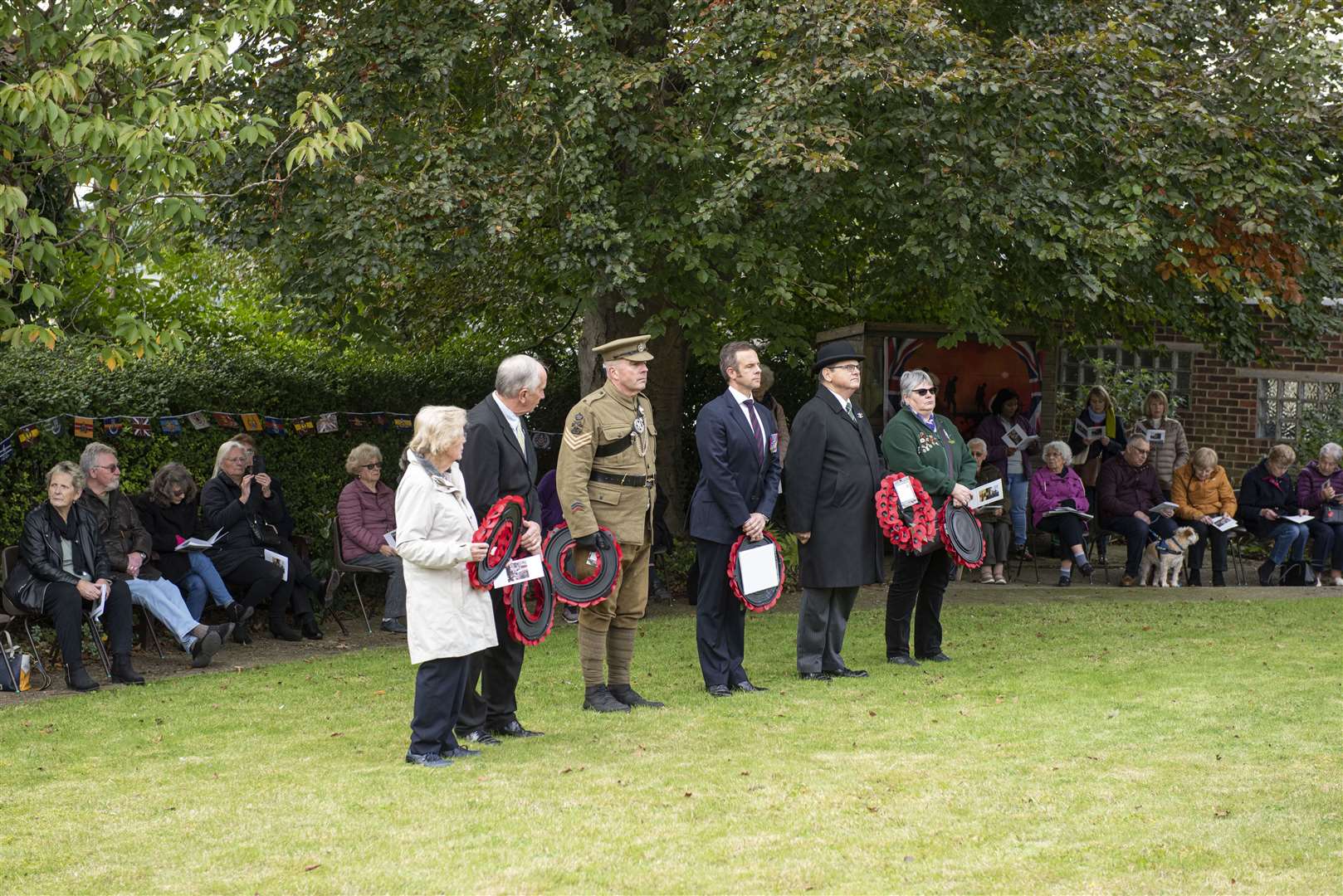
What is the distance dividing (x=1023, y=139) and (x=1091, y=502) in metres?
6.63

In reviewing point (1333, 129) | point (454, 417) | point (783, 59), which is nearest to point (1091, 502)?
point (1333, 129)

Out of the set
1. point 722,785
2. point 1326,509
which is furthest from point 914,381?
point 1326,509

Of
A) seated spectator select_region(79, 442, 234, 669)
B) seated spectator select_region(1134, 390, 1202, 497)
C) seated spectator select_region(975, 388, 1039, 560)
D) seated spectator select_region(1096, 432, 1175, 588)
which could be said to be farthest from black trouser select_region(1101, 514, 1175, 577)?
seated spectator select_region(79, 442, 234, 669)

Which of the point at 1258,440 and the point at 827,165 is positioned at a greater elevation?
the point at 827,165

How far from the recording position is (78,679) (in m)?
9.44

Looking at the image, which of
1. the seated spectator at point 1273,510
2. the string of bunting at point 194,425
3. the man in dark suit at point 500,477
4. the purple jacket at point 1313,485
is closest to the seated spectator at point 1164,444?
the seated spectator at point 1273,510

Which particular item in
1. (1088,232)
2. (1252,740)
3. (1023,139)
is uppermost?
(1023,139)

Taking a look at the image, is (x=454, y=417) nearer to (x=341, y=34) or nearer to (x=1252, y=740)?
(x=1252, y=740)

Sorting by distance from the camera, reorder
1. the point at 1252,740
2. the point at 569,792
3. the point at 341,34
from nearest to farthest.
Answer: the point at 569,792, the point at 1252,740, the point at 341,34

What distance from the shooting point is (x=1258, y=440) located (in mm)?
22156

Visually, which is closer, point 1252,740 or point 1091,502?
point 1252,740

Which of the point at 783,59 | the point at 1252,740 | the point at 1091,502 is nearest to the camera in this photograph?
the point at 1252,740

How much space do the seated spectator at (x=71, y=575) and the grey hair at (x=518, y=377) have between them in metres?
3.89

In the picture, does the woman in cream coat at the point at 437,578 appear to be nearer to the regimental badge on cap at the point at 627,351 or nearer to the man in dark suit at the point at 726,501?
the regimental badge on cap at the point at 627,351
